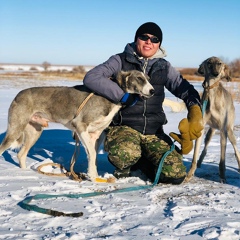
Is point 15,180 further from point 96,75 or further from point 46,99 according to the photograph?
point 96,75

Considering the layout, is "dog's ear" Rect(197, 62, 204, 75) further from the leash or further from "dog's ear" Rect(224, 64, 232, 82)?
the leash

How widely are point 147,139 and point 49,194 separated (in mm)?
1792

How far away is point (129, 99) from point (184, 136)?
A: 2.83 feet

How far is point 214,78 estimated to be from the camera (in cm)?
535

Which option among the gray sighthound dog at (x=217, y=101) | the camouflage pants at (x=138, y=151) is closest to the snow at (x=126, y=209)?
the camouflage pants at (x=138, y=151)

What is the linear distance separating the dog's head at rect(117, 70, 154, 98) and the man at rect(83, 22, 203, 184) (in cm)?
10

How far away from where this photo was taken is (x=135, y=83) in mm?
5004

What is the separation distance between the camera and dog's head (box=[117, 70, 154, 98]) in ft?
16.2

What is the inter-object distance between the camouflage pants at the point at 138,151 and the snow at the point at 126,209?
21 cm

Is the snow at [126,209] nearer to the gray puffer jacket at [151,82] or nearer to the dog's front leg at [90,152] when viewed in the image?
the dog's front leg at [90,152]

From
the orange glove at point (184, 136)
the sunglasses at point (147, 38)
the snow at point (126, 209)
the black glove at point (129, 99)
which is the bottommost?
the snow at point (126, 209)

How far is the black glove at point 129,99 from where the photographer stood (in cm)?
498

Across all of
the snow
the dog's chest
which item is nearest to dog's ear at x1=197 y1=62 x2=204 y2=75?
the dog's chest

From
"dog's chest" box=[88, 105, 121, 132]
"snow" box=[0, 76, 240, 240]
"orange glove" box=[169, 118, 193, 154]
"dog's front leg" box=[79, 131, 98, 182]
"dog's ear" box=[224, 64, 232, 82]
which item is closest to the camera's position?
"snow" box=[0, 76, 240, 240]
